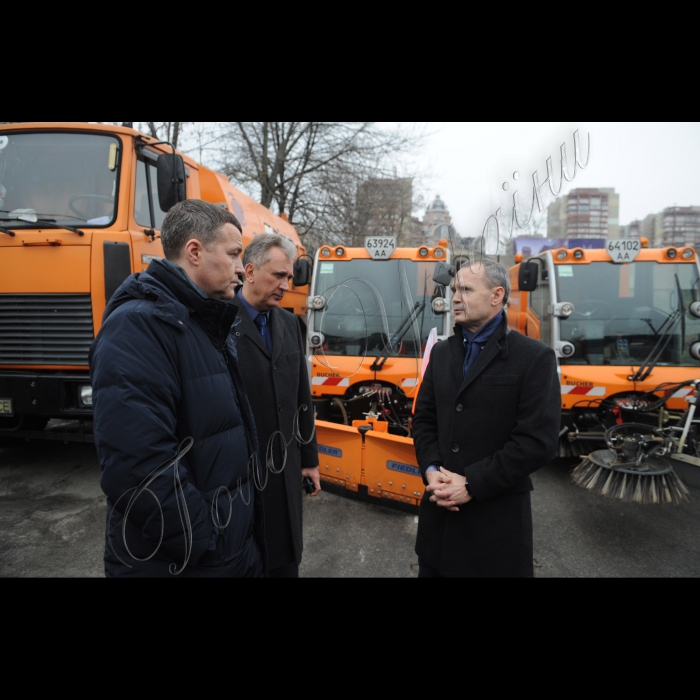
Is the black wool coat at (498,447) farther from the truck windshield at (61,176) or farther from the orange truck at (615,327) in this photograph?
the truck windshield at (61,176)

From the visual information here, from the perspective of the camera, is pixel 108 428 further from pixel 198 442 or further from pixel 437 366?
pixel 437 366


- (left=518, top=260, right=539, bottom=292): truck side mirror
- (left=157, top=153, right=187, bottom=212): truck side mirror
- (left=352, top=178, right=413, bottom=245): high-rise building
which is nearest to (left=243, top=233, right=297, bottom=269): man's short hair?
(left=157, top=153, right=187, bottom=212): truck side mirror

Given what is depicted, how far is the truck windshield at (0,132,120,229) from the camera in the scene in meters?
4.27

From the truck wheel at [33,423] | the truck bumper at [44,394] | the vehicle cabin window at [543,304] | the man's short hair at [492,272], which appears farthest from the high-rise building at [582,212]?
the truck wheel at [33,423]

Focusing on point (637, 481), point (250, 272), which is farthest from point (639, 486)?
point (250, 272)

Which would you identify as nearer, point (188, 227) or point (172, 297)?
point (172, 297)

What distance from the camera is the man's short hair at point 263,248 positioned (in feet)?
7.83

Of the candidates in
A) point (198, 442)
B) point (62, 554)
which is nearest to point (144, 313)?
point (198, 442)

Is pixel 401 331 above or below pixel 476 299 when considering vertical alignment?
below

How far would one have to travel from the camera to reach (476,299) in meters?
2.13

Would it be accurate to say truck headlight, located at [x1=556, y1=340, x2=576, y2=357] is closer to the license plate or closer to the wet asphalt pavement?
the wet asphalt pavement

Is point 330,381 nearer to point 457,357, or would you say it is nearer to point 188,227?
point 457,357

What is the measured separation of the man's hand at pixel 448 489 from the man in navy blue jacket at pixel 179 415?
812 millimetres

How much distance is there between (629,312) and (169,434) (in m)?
5.73
